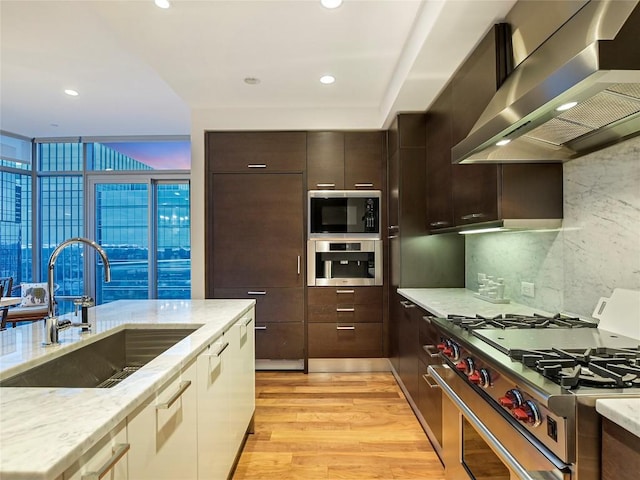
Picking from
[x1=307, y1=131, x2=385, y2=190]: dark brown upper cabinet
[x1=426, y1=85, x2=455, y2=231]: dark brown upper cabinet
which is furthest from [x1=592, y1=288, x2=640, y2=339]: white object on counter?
[x1=307, y1=131, x2=385, y2=190]: dark brown upper cabinet

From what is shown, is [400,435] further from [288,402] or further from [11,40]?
[11,40]

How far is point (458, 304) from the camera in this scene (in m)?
2.42

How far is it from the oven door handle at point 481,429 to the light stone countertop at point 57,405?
1.09m

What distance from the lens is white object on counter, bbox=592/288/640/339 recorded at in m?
1.48

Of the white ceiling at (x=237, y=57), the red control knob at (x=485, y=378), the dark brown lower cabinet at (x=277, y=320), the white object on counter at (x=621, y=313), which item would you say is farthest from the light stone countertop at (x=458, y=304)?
the white ceiling at (x=237, y=57)

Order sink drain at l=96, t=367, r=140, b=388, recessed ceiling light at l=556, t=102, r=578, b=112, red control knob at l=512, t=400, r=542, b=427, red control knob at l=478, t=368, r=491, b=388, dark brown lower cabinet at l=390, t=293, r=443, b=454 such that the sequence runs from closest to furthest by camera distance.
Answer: red control knob at l=512, t=400, r=542, b=427, recessed ceiling light at l=556, t=102, r=578, b=112, red control knob at l=478, t=368, r=491, b=388, sink drain at l=96, t=367, r=140, b=388, dark brown lower cabinet at l=390, t=293, r=443, b=454

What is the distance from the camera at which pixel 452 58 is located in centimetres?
229

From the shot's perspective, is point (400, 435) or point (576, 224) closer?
point (576, 224)

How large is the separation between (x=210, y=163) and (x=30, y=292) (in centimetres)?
271

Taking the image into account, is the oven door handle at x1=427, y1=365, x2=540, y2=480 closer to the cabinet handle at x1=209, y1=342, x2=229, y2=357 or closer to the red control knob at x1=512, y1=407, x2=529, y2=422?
the red control knob at x1=512, y1=407, x2=529, y2=422

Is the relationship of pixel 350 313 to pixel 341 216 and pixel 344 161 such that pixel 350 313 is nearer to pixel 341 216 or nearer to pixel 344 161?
pixel 341 216

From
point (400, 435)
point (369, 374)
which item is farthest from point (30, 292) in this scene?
point (400, 435)

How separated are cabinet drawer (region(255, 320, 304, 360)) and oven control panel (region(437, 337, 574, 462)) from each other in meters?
2.38

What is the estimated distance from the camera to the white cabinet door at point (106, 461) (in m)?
0.73
